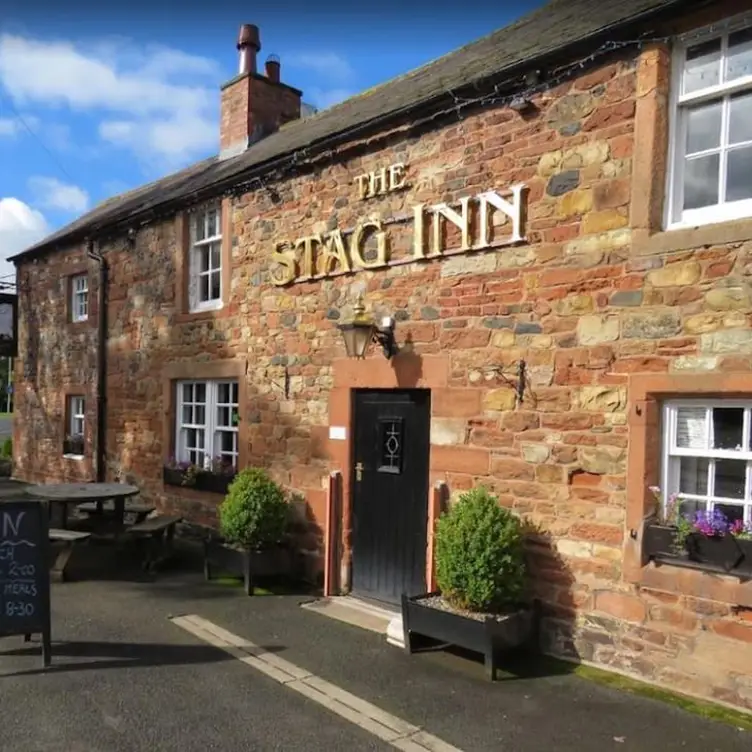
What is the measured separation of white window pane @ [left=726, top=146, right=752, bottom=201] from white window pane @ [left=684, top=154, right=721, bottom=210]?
8cm

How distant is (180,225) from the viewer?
10.1m

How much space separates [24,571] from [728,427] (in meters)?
5.27

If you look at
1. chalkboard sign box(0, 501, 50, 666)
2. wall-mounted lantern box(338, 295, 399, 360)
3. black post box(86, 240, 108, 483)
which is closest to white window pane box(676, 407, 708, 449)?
wall-mounted lantern box(338, 295, 399, 360)

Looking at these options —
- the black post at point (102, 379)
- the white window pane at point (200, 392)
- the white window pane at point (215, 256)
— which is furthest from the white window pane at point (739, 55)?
the black post at point (102, 379)

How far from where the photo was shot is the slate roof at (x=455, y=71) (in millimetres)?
5652

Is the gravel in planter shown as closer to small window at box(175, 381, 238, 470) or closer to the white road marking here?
the white road marking

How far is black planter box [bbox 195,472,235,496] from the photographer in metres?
9.10

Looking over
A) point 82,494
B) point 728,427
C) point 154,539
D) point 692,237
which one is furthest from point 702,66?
point 82,494

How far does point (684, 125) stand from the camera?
5184 mm

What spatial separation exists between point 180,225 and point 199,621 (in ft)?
19.2

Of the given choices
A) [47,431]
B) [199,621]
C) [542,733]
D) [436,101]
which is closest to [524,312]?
[436,101]

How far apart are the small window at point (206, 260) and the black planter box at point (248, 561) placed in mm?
3404

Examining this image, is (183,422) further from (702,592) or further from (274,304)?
(702,592)

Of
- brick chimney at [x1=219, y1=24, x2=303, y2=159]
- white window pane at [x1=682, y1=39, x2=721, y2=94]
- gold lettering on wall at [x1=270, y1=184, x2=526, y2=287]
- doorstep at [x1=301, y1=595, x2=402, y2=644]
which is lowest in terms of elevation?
doorstep at [x1=301, y1=595, x2=402, y2=644]
